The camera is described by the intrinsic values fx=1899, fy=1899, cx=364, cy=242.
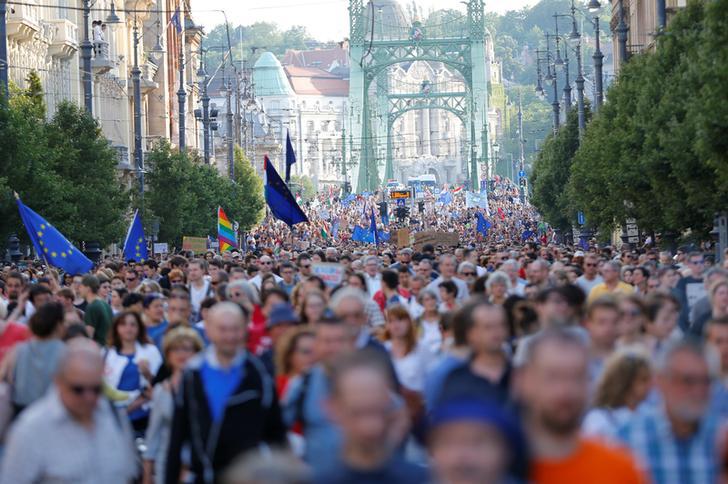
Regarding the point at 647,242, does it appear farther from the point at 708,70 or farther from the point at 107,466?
the point at 107,466

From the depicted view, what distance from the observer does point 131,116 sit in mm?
75938

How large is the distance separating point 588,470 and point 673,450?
1.04m

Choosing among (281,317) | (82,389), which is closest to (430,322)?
(281,317)

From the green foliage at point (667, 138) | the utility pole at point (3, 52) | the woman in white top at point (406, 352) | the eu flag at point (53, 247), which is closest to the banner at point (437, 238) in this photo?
the green foliage at point (667, 138)

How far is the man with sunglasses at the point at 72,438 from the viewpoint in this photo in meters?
7.57

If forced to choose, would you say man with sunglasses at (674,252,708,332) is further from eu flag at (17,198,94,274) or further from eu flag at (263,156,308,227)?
eu flag at (263,156,308,227)

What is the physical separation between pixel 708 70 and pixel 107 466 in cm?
1850

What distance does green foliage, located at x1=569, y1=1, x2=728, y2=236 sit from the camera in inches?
1025

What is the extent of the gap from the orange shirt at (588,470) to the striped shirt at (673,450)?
879mm

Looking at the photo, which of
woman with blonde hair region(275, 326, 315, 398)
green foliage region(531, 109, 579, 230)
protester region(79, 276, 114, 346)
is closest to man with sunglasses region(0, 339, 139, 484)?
woman with blonde hair region(275, 326, 315, 398)

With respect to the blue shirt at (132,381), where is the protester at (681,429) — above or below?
above

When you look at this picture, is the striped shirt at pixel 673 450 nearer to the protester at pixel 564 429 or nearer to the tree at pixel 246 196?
the protester at pixel 564 429

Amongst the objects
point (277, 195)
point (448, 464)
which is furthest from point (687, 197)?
point (448, 464)

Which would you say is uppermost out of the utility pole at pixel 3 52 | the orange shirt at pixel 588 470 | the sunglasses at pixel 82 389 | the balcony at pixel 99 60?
the balcony at pixel 99 60
